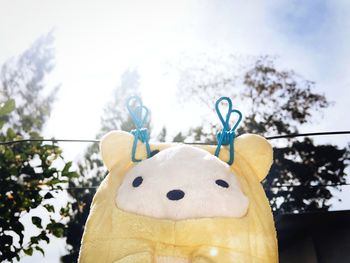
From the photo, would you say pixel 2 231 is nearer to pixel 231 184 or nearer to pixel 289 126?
pixel 231 184

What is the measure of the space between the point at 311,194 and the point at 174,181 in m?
8.58

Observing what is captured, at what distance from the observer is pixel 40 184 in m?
2.71

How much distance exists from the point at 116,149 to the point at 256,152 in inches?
19.6

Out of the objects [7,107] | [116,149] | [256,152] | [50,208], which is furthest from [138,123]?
[50,208]

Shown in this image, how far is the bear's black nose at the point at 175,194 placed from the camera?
105cm

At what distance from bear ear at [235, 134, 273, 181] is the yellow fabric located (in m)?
0.06

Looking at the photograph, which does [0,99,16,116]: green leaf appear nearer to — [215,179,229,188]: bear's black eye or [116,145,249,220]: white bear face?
[116,145,249,220]: white bear face

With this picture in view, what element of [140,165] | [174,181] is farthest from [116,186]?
[174,181]

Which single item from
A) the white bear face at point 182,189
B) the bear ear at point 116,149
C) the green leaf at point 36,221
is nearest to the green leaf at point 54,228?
the green leaf at point 36,221

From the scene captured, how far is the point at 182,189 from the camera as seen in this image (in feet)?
3.49

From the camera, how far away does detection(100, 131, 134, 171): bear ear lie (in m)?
1.31

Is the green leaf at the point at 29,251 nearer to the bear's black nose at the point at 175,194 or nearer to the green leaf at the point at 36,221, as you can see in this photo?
the green leaf at the point at 36,221

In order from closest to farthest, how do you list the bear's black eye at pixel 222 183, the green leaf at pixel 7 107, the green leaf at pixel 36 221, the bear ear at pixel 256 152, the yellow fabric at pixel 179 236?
the yellow fabric at pixel 179 236
the bear's black eye at pixel 222 183
the bear ear at pixel 256 152
the green leaf at pixel 7 107
the green leaf at pixel 36 221

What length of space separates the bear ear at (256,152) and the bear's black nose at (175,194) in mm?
315
